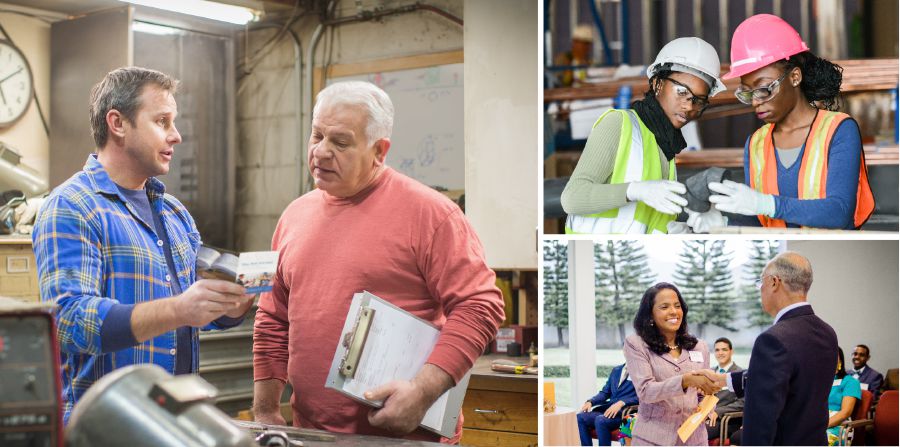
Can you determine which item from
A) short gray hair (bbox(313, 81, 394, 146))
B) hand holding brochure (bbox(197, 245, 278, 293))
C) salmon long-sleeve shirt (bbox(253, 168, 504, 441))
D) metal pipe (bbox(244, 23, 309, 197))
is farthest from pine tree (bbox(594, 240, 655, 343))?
metal pipe (bbox(244, 23, 309, 197))

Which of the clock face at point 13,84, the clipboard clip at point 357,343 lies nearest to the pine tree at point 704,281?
the clipboard clip at point 357,343

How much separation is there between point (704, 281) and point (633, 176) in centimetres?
42

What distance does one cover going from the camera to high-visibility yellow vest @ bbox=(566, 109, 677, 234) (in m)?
3.02

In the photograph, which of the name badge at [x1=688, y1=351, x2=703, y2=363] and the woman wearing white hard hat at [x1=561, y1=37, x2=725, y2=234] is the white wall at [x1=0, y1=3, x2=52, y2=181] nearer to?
the woman wearing white hard hat at [x1=561, y1=37, x2=725, y2=234]

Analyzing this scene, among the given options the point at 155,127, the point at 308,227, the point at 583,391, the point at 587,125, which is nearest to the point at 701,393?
the point at 583,391

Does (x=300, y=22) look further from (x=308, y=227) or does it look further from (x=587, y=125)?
(x=308, y=227)

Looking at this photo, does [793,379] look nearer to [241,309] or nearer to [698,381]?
[698,381]

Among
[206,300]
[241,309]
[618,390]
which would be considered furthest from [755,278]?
[206,300]

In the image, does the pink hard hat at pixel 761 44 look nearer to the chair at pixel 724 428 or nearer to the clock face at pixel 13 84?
the chair at pixel 724 428

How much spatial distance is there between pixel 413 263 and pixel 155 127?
2.31 ft

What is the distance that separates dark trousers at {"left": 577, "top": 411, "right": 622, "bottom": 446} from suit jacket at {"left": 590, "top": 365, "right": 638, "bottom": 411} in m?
0.05

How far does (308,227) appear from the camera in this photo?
93.7 inches

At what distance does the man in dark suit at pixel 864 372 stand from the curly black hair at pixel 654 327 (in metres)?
0.50

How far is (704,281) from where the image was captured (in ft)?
10.1
